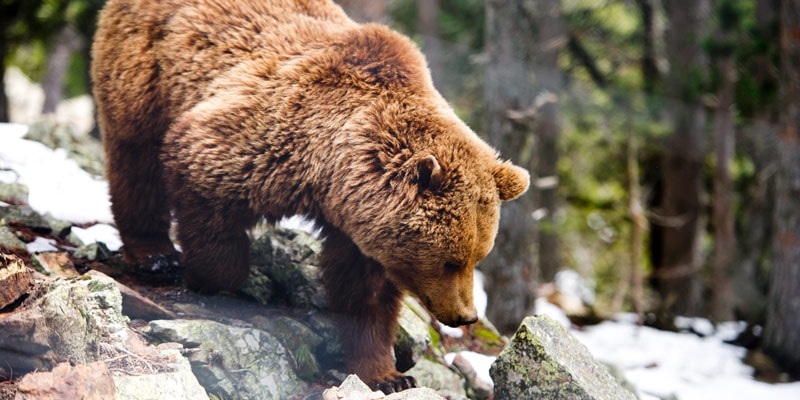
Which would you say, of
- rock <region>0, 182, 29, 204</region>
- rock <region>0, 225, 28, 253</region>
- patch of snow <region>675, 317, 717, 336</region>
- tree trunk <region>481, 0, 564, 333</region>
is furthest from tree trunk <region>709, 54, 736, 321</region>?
rock <region>0, 225, 28, 253</region>

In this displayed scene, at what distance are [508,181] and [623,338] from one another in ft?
21.6

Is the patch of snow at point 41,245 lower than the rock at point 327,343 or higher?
higher

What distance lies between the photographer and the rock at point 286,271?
4.35 metres

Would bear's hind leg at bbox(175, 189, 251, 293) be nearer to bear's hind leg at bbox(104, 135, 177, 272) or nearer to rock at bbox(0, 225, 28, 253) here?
bear's hind leg at bbox(104, 135, 177, 272)

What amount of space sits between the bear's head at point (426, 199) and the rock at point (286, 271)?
82 cm

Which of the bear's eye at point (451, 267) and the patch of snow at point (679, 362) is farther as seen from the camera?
the patch of snow at point (679, 362)

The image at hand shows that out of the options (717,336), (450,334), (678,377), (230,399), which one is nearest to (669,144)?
(717,336)

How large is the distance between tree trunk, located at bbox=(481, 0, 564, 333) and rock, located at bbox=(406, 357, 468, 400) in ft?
8.18

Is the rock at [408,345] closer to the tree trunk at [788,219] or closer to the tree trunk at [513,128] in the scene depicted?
the tree trunk at [513,128]

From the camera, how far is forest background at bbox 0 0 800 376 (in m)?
7.04

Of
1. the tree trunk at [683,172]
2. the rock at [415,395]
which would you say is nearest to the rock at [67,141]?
the rock at [415,395]

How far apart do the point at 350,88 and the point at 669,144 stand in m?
10.2

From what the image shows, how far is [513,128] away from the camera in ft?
22.5

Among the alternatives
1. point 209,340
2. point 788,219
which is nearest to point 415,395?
point 209,340
